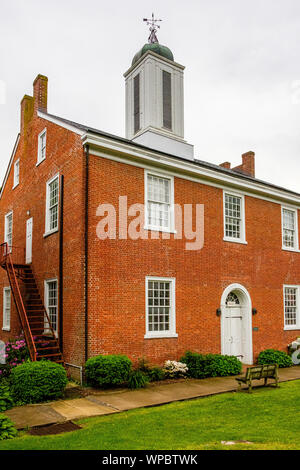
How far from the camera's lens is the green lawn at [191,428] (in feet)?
22.4

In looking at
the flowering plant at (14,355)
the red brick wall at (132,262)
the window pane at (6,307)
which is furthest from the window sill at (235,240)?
the window pane at (6,307)

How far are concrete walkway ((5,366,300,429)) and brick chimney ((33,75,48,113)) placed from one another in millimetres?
12507

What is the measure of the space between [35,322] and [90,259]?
3766 millimetres

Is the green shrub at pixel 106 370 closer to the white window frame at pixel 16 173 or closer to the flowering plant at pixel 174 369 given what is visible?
the flowering plant at pixel 174 369

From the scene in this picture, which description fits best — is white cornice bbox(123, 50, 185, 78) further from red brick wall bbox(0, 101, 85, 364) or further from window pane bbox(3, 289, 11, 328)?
window pane bbox(3, 289, 11, 328)

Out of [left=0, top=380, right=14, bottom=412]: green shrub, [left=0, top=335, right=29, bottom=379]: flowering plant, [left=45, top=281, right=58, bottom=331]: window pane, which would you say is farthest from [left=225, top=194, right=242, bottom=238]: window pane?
[left=0, top=380, right=14, bottom=412]: green shrub

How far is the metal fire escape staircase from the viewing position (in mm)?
13227

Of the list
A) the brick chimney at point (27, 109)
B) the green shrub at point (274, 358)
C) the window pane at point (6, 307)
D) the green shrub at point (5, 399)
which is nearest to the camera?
the green shrub at point (5, 399)

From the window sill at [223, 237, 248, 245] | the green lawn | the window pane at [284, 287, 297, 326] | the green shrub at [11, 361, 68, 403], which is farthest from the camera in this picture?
the window pane at [284, 287, 297, 326]

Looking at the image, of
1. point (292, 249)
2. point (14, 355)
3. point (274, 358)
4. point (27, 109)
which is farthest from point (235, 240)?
point (27, 109)

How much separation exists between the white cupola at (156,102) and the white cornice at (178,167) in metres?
2.57

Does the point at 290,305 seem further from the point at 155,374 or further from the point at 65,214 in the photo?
the point at 65,214

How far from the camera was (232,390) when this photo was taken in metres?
11.9
